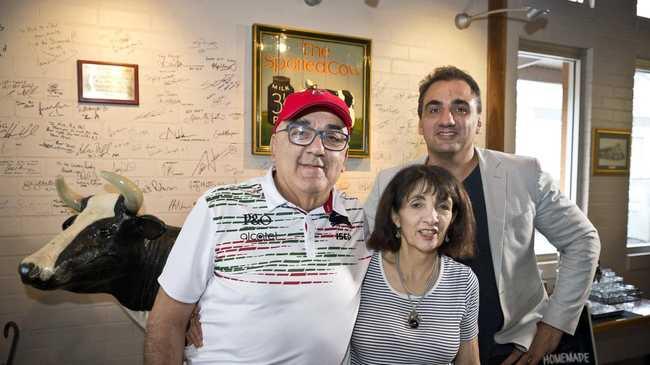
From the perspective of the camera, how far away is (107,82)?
2635 millimetres

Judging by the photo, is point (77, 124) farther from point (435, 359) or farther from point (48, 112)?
point (435, 359)

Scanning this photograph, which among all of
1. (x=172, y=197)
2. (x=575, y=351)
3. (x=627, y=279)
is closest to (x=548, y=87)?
(x=627, y=279)

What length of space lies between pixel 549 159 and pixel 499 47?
1234 mm

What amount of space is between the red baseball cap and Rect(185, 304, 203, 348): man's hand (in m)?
0.61

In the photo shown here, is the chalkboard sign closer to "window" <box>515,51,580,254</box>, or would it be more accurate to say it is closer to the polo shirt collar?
the polo shirt collar

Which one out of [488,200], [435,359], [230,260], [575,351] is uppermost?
[488,200]

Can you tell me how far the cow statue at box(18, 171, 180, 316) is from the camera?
192cm

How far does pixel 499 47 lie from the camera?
3752mm

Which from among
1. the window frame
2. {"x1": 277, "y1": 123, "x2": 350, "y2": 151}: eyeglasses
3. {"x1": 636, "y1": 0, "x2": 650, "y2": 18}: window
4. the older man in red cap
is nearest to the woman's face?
the older man in red cap

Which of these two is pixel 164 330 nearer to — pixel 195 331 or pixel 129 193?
pixel 195 331

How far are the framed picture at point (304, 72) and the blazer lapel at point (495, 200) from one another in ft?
4.87

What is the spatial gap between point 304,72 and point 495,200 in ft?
5.74

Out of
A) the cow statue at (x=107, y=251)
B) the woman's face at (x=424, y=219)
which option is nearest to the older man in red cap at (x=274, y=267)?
the woman's face at (x=424, y=219)

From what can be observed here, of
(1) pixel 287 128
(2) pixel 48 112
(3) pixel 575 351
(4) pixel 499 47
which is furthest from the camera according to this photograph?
(4) pixel 499 47
